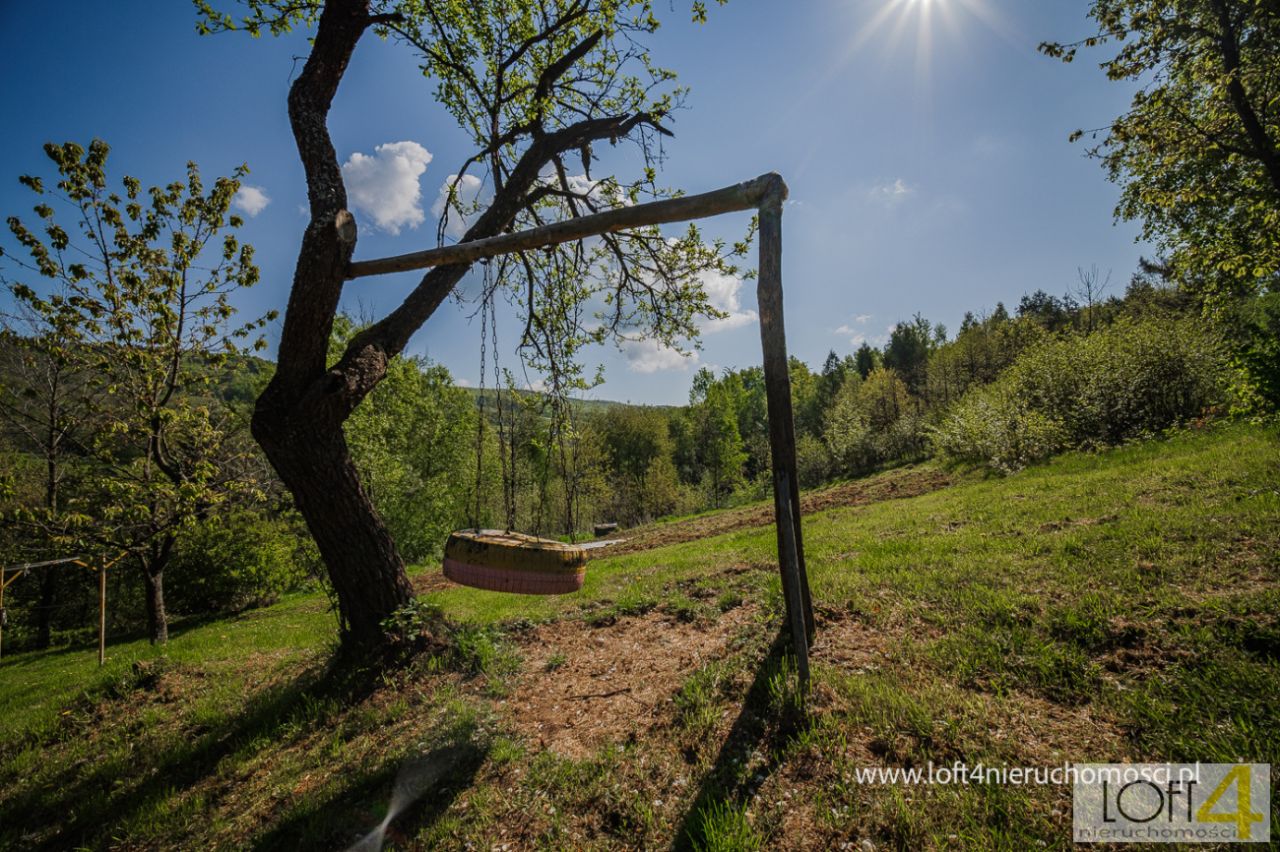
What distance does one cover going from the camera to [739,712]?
3.26 m

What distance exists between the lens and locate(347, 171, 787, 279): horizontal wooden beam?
3.36m

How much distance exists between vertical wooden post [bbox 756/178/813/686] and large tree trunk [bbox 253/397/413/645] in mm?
3937

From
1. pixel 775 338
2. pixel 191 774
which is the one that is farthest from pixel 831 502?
pixel 191 774

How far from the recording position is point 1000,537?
19.9ft

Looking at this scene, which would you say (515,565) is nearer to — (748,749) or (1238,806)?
(748,749)

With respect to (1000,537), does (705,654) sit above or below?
below

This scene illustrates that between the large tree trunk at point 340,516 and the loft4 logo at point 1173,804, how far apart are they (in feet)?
17.8

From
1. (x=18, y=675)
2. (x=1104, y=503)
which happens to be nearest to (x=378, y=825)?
(x=1104, y=503)

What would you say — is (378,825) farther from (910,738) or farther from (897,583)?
(897,583)

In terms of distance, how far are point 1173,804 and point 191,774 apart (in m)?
6.78

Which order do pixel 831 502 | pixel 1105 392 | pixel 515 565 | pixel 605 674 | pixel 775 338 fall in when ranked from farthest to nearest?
pixel 831 502, pixel 1105 392, pixel 605 674, pixel 515 565, pixel 775 338

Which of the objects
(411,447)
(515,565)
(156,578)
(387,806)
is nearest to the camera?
(387,806)

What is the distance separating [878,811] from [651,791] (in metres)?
1.27

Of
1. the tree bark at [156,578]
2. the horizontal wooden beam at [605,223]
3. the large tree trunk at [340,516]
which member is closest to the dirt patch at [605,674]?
the large tree trunk at [340,516]
